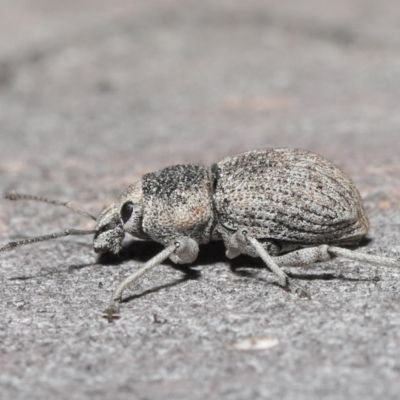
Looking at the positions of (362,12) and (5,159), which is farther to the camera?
(362,12)

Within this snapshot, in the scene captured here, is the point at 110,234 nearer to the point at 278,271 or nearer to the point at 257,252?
the point at 257,252

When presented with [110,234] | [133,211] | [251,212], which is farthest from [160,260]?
[251,212]

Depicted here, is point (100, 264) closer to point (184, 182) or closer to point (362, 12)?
point (184, 182)

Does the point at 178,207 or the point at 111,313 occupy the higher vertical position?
the point at 178,207

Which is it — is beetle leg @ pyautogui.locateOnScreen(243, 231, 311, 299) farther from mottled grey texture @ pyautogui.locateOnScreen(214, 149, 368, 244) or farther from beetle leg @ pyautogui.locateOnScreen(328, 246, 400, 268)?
beetle leg @ pyautogui.locateOnScreen(328, 246, 400, 268)

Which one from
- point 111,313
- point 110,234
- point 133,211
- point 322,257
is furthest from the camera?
point 110,234

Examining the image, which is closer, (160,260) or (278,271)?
(278,271)

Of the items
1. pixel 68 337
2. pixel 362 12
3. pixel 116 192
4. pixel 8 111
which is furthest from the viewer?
pixel 362 12

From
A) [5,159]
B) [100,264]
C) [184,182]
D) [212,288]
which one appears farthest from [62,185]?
[212,288]
